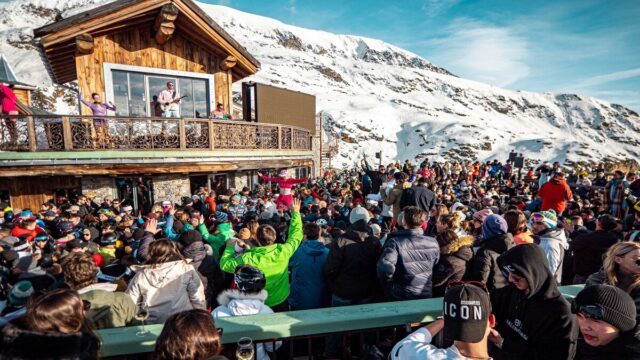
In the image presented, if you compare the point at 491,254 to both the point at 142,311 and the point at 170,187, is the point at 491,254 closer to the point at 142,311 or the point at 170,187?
the point at 142,311

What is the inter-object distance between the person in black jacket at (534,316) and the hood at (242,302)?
74.9 inches

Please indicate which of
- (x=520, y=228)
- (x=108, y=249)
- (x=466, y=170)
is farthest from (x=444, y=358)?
(x=466, y=170)

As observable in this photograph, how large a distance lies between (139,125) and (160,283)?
28.7 feet

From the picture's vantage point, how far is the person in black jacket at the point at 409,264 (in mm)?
3361

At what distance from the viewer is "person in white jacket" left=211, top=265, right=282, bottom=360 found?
2.80 m

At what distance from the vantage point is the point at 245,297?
9.34 ft

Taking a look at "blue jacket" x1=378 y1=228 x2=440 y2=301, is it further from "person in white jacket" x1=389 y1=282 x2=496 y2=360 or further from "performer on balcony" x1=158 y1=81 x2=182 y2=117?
"performer on balcony" x1=158 y1=81 x2=182 y2=117

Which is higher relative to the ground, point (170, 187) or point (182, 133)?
point (182, 133)

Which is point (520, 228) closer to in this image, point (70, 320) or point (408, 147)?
point (70, 320)

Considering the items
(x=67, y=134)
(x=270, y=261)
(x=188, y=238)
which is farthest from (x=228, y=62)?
(x=270, y=261)

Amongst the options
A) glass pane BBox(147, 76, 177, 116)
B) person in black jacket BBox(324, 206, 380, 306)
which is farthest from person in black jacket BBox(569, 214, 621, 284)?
glass pane BBox(147, 76, 177, 116)

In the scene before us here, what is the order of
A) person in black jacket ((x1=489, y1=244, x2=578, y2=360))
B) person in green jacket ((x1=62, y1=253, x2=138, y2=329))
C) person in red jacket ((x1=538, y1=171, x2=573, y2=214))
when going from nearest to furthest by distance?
person in black jacket ((x1=489, y1=244, x2=578, y2=360))
person in green jacket ((x1=62, y1=253, x2=138, y2=329))
person in red jacket ((x1=538, y1=171, x2=573, y2=214))

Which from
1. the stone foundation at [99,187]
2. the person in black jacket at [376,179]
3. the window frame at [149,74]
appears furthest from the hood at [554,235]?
the window frame at [149,74]

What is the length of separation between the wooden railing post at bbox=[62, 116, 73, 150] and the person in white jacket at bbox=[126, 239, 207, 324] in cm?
837
